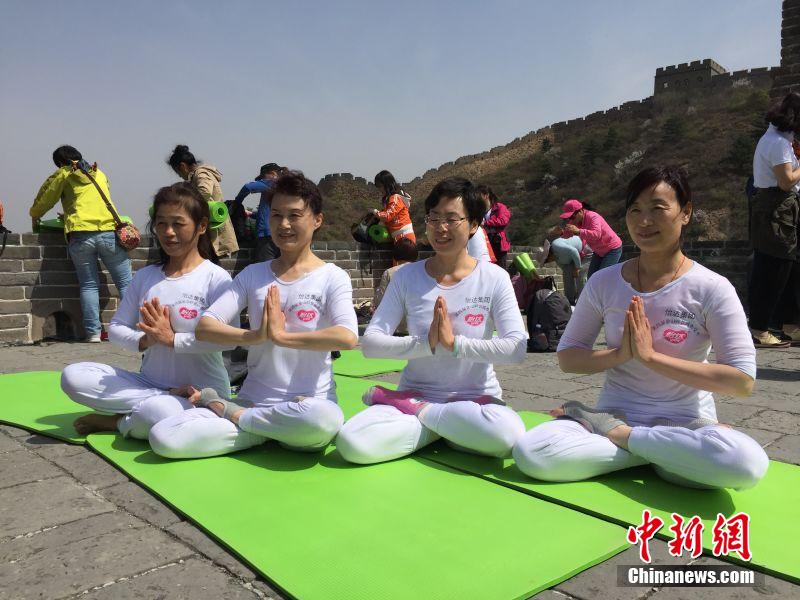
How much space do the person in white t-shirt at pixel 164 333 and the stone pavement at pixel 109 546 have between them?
9.8 inches

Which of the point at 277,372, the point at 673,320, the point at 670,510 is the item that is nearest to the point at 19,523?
the point at 277,372

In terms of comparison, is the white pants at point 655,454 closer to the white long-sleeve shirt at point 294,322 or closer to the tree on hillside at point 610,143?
the white long-sleeve shirt at point 294,322

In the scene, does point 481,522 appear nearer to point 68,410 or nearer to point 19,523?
point 19,523

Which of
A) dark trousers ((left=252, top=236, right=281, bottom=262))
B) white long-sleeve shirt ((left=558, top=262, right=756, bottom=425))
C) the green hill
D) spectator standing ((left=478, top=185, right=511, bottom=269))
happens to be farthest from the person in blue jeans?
the green hill

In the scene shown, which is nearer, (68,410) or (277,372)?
(277,372)

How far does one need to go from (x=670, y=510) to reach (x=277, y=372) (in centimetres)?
164

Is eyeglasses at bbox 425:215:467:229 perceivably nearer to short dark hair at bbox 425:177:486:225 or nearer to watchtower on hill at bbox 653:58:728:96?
short dark hair at bbox 425:177:486:225

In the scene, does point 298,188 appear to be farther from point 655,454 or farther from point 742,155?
point 742,155

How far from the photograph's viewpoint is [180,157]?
6.70 metres

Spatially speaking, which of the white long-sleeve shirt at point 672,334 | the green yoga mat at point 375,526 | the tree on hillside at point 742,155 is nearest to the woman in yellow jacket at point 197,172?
the green yoga mat at point 375,526

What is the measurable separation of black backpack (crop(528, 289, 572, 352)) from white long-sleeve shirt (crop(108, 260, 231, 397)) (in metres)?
3.61

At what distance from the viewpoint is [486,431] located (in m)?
2.59

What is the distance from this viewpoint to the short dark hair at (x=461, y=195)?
290 centimetres

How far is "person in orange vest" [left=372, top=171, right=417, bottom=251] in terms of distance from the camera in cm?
771
